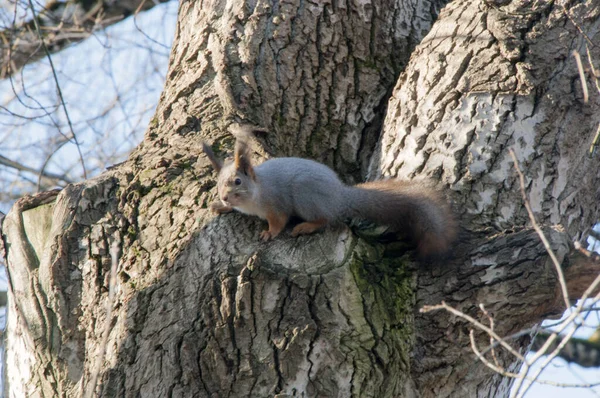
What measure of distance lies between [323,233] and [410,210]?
0.35 m

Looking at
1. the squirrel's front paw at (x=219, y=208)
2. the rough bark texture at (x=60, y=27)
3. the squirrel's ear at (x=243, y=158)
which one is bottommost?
the squirrel's front paw at (x=219, y=208)

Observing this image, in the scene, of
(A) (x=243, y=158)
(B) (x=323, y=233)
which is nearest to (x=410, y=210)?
(B) (x=323, y=233)

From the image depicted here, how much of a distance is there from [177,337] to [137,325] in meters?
0.18

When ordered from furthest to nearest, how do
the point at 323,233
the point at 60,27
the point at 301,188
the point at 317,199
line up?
the point at 60,27 → the point at 301,188 → the point at 317,199 → the point at 323,233

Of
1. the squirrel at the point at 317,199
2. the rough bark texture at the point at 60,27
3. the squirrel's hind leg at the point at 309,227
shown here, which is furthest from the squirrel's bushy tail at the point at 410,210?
the rough bark texture at the point at 60,27

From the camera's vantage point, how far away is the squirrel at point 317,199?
2639 mm

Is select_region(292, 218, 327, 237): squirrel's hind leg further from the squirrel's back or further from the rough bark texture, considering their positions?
the rough bark texture

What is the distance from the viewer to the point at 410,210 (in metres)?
2.75

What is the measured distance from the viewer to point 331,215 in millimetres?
2863

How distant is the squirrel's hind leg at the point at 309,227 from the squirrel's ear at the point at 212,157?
426mm

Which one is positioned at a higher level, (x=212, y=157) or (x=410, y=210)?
(x=212, y=157)

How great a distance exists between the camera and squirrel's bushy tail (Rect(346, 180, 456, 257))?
2562 millimetres

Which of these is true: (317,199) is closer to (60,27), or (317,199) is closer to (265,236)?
(265,236)

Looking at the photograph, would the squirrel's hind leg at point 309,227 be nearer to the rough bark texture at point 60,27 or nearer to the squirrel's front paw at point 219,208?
the squirrel's front paw at point 219,208
